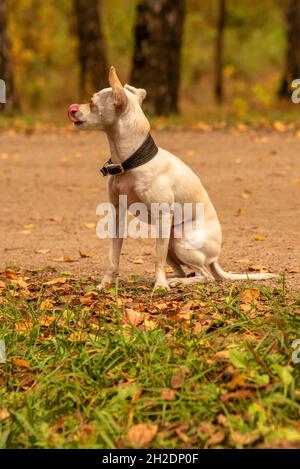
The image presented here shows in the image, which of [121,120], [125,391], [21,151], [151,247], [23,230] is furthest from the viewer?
[21,151]

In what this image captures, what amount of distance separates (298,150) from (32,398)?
26.4 ft

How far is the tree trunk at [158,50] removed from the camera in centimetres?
1466

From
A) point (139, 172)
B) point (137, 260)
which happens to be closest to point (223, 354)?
point (139, 172)

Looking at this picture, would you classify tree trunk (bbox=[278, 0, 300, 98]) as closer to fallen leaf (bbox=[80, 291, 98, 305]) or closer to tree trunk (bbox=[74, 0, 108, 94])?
tree trunk (bbox=[74, 0, 108, 94])

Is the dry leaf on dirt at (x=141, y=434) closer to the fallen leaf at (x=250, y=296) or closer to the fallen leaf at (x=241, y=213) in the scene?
the fallen leaf at (x=250, y=296)

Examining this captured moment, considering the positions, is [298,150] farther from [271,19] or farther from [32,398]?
[271,19]

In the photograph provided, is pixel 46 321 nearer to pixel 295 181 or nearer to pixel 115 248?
pixel 115 248

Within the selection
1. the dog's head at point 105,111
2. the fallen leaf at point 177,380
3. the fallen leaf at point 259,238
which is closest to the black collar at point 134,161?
the dog's head at point 105,111

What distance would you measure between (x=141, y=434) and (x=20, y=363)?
999 millimetres

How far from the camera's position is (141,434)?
13.1 feet

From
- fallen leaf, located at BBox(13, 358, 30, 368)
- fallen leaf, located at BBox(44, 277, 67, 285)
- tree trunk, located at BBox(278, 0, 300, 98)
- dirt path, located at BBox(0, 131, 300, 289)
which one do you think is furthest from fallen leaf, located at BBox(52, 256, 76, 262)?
tree trunk, located at BBox(278, 0, 300, 98)

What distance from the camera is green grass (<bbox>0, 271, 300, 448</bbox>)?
4016 millimetres

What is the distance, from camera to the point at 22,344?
16.4 ft
